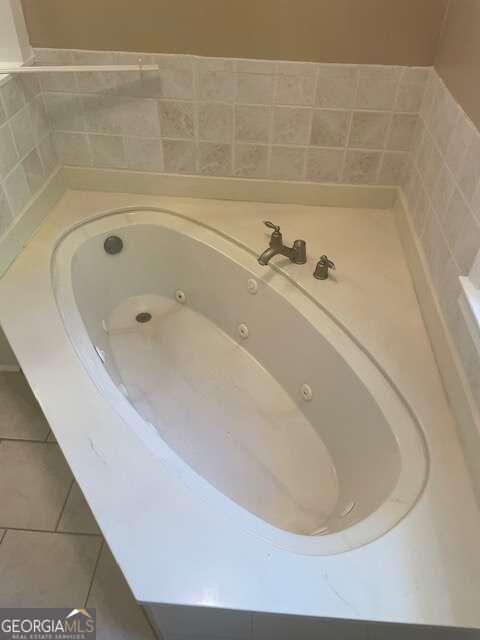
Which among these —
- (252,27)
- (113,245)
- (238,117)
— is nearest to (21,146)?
(113,245)

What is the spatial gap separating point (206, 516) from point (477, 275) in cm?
76

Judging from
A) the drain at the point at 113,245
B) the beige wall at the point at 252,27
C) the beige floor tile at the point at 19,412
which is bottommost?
A: the beige floor tile at the point at 19,412

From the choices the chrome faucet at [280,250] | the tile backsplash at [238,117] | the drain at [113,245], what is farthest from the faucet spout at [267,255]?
the drain at [113,245]

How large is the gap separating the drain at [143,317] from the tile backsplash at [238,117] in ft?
1.84

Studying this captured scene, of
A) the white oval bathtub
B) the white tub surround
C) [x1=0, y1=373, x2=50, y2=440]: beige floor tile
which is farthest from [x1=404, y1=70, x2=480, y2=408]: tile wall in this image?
[x1=0, y1=373, x2=50, y2=440]: beige floor tile

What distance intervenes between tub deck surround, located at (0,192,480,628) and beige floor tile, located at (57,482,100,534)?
401 mm

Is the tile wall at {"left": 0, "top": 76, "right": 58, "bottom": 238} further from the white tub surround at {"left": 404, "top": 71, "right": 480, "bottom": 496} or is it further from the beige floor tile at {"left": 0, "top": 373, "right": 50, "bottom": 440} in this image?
the white tub surround at {"left": 404, "top": 71, "right": 480, "bottom": 496}

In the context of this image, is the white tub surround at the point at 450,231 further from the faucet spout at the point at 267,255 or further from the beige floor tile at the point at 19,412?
the beige floor tile at the point at 19,412

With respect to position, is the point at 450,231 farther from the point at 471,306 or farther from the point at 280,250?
the point at 280,250

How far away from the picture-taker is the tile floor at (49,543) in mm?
1282

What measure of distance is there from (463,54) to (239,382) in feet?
3.88

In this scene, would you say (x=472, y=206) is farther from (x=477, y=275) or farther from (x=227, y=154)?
(x=227, y=154)

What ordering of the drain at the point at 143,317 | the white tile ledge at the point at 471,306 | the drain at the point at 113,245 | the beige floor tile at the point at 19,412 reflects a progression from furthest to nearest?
the drain at the point at 143,317 → the drain at the point at 113,245 → the beige floor tile at the point at 19,412 → the white tile ledge at the point at 471,306

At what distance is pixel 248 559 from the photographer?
3.08 ft
